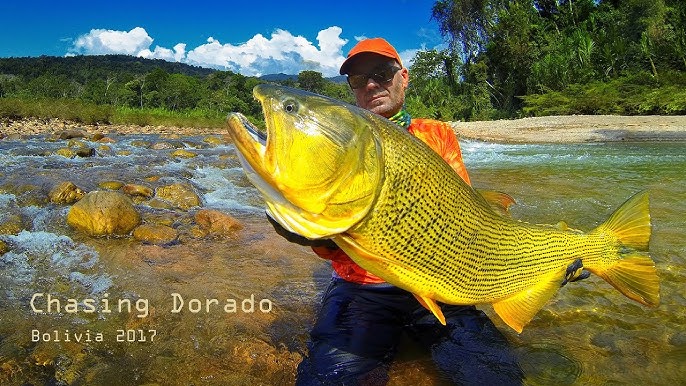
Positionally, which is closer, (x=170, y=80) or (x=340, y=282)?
(x=340, y=282)

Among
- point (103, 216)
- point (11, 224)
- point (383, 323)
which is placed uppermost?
point (103, 216)

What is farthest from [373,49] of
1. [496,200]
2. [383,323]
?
[383,323]

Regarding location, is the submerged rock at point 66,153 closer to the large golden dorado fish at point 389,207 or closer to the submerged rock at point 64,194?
the submerged rock at point 64,194

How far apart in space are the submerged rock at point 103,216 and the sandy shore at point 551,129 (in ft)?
52.8

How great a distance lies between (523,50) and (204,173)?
111 feet

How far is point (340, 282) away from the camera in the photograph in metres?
3.13

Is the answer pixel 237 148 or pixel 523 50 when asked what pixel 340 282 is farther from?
pixel 523 50

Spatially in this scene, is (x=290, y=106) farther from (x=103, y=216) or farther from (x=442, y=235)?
(x=103, y=216)

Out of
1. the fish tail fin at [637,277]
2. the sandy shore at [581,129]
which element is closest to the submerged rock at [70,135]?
the sandy shore at [581,129]

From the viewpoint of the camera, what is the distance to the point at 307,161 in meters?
1.59

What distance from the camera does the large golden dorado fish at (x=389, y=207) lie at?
5.25 ft

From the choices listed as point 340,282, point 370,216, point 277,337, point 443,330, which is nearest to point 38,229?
point 277,337

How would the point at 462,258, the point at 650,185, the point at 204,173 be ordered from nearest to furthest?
the point at 462,258 < the point at 650,185 < the point at 204,173

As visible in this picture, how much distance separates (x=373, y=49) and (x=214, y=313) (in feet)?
8.30
